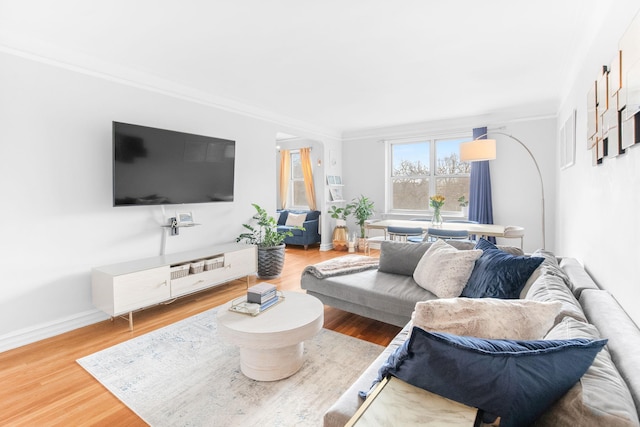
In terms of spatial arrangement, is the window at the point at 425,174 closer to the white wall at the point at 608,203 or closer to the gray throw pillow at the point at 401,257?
the white wall at the point at 608,203

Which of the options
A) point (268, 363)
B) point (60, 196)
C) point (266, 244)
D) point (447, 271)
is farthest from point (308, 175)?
point (268, 363)

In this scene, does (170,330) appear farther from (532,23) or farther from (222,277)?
(532,23)

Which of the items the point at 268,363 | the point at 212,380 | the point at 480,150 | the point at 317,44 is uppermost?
the point at 317,44

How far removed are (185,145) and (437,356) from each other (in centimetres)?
344

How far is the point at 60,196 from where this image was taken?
9.42 feet

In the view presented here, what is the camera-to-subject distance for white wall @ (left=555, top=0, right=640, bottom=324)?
57.6 inches

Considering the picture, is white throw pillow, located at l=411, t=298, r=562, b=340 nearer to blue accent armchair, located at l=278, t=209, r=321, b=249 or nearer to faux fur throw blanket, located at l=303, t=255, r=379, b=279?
faux fur throw blanket, located at l=303, t=255, r=379, b=279

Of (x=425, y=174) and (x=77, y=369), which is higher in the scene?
(x=425, y=174)

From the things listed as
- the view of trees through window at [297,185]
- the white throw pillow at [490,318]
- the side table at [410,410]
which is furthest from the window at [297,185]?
the side table at [410,410]

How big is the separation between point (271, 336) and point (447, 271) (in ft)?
4.64

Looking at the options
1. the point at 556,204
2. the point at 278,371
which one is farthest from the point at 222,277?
the point at 556,204

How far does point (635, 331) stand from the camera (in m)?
1.25

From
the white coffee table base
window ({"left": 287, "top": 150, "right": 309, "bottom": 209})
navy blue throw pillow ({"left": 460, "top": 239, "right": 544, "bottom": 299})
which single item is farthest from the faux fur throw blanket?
window ({"left": 287, "top": 150, "right": 309, "bottom": 209})

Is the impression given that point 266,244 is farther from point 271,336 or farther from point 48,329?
point 271,336
